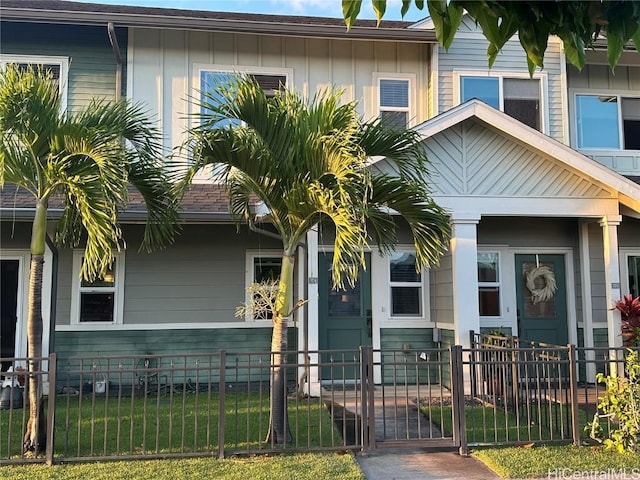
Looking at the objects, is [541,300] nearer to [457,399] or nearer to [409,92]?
[409,92]

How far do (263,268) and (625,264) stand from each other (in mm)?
6491

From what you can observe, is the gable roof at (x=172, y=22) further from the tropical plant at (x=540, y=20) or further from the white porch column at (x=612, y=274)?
the tropical plant at (x=540, y=20)

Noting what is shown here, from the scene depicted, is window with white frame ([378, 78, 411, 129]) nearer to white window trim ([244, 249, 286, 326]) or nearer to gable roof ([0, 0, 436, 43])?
gable roof ([0, 0, 436, 43])

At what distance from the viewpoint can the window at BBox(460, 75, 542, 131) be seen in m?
9.95

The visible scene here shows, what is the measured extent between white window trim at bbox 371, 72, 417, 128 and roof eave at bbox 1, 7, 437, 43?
64 centimetres

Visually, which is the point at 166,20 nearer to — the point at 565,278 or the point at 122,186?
the point at 122,186

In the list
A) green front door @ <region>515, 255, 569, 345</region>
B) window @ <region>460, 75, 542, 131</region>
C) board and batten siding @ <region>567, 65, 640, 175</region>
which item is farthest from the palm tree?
board and batten siding @ <region>567, 65, 640, 175</region>

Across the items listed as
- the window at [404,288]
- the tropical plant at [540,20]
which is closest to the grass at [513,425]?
the window at [404,288]

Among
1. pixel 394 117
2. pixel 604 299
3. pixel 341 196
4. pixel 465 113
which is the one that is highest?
pixel 394 117

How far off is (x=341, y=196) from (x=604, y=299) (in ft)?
21.7

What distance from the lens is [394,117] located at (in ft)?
32.2

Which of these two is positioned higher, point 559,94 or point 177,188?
point 559,94

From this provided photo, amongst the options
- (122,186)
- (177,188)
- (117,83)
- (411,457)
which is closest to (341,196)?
(177,188)

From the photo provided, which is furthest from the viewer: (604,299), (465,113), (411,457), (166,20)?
(604,299)
